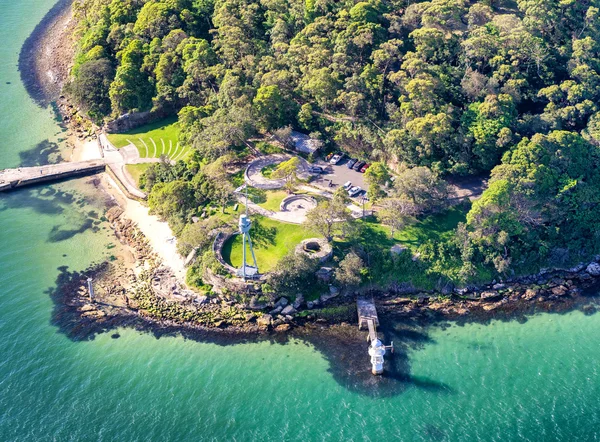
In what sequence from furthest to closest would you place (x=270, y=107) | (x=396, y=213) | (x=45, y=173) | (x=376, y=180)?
(x=45, y=173)
(x=270, y=107)
(x=376, y=180)
(x=396, y=213)

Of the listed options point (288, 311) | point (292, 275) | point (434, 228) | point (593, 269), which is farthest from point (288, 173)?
point (593, 269)

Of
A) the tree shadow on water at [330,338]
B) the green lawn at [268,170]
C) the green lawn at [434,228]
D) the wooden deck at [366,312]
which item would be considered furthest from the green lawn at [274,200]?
the tree shadow on water at [330,338]

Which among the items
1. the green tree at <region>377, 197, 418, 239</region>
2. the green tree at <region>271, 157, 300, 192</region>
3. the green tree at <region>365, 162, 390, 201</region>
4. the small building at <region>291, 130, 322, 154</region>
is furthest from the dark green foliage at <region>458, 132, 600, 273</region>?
the small building at <region>291, 130, 322, 154</region>

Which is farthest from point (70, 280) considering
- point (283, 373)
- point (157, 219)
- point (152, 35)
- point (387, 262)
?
point (152, 35)

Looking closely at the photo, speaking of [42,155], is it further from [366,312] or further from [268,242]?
[366,312]

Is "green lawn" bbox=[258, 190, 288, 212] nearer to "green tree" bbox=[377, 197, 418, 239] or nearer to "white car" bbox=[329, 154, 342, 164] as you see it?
"white car" bbox=[329, 154, 342, 164]

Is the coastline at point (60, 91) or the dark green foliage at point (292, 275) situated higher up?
the coastline at point (60, 91)

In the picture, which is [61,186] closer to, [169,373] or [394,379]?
[169,373]

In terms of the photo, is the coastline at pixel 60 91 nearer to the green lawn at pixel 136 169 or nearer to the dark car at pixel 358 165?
the green lawn at pixel 136 169
